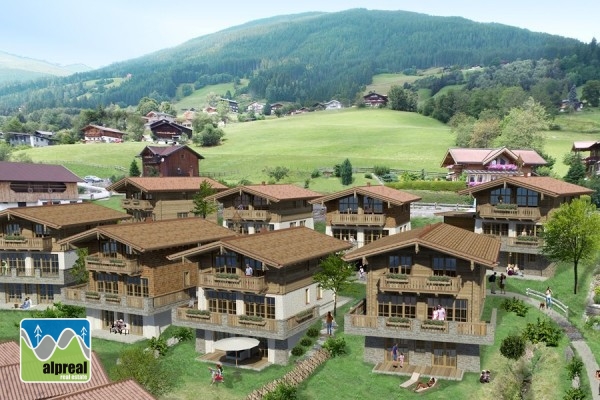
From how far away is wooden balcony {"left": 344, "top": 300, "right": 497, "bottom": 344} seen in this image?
37.8m

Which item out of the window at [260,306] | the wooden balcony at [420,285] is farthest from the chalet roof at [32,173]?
the wooden balcony at [420,285]

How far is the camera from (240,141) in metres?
175

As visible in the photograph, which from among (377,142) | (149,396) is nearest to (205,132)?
(377,142)

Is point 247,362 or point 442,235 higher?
point 442,235

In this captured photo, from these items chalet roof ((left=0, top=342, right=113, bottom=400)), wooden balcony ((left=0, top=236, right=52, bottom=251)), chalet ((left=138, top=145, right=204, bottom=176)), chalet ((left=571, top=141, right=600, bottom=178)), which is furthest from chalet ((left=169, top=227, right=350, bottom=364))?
chalet ((left=571, top=141, right=600, bottom=178))

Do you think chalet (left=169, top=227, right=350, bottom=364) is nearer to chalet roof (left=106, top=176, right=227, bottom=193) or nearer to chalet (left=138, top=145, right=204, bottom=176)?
chalet roof (left=106, top=176, right=227, bottom=193)

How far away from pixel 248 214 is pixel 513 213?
2860cm

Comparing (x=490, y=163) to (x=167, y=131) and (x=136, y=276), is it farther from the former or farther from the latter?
(x=167, y=131)

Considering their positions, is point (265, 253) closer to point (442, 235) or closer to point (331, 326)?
point (331, 326)

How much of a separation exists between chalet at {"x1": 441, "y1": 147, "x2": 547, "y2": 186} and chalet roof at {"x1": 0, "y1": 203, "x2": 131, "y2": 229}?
57.1m

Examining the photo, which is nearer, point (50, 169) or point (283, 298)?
point (283, 298)

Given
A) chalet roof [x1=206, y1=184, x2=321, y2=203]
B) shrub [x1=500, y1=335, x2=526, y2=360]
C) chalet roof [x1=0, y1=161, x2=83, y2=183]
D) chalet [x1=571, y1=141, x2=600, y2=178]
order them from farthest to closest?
chalet [x1=571, y1=141, x2=600, y2=178] → chalet roof [x1=0, y1=161, x2=83, y2=183] → chalet roof [x1=206, y1=184, x2=321, y2=203] → shrub [x1=500, y1=335, x2=526, y2=360]

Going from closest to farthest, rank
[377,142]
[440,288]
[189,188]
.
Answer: [440,288], [189,188], [377,142]

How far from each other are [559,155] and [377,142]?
4673 cm
